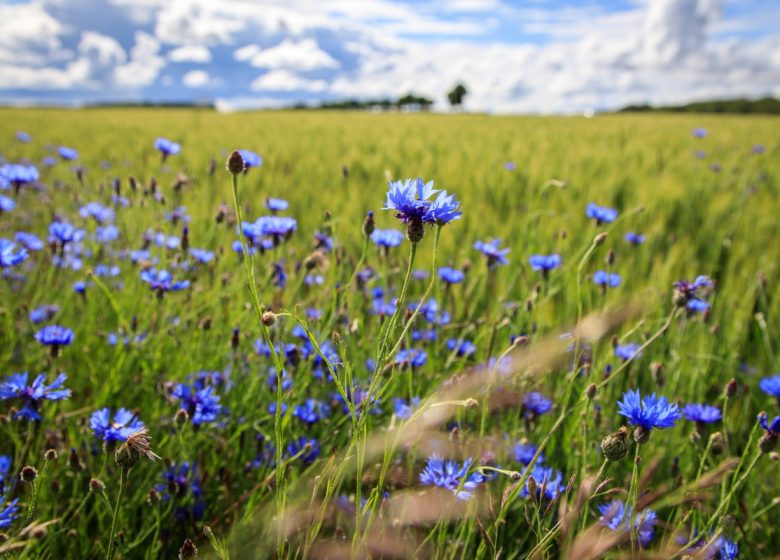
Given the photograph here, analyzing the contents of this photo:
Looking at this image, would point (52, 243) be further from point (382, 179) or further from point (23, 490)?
point (382, 179)

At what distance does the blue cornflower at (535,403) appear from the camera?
1099 millimetres

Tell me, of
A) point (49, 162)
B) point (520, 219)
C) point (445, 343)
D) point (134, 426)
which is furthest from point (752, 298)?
point (49, 162)

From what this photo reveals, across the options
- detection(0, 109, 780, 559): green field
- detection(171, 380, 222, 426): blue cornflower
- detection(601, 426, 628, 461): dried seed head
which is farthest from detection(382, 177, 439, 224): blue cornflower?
detection(171, 380, 222, 426): blue cornflower

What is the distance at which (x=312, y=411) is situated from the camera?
110cm

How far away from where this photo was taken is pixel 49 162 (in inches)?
117

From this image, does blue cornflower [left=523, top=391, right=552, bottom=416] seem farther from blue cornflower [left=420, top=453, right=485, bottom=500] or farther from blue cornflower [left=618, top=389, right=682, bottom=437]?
blue cornflower [left=618, top=389, right=682, bottom=437]

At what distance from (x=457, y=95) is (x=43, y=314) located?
119ft

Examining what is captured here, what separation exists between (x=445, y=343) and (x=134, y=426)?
2.61ft

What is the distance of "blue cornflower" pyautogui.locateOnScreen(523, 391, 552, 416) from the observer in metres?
1.10

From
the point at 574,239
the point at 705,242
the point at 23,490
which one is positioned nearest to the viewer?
the point at 23,490

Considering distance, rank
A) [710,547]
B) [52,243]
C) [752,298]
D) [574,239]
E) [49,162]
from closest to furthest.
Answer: [710,547]
[52,243]
[752,298]
[574,239]
[49,162]

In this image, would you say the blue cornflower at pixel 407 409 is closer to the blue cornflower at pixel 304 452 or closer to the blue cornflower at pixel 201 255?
the blue cornflower at pixel 304 452

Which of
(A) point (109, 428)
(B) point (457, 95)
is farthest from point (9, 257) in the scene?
(B) point (457, 95)

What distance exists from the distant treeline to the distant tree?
995 cm
